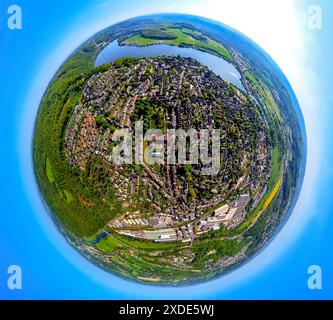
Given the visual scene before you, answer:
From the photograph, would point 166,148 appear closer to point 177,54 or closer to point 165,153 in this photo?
point 165,153

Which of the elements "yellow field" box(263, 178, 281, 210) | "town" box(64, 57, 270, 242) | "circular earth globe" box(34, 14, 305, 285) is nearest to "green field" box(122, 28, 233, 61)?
"circular earth globe" box(34, 14, 305, 285)

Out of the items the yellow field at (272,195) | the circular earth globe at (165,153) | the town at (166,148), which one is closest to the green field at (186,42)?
the circular earth globe at (165,153)

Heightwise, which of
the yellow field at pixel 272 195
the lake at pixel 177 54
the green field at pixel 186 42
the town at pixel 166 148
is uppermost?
the green field at pixel 186 42

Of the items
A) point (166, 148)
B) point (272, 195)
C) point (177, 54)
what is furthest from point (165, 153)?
point (272, 195)

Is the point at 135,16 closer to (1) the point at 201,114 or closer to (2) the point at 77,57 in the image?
(2) the point at 77,57

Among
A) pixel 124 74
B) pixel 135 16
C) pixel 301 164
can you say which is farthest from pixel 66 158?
pixel 301 164

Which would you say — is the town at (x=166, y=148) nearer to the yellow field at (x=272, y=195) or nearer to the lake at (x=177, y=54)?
the lake at (x=177, y=54)
